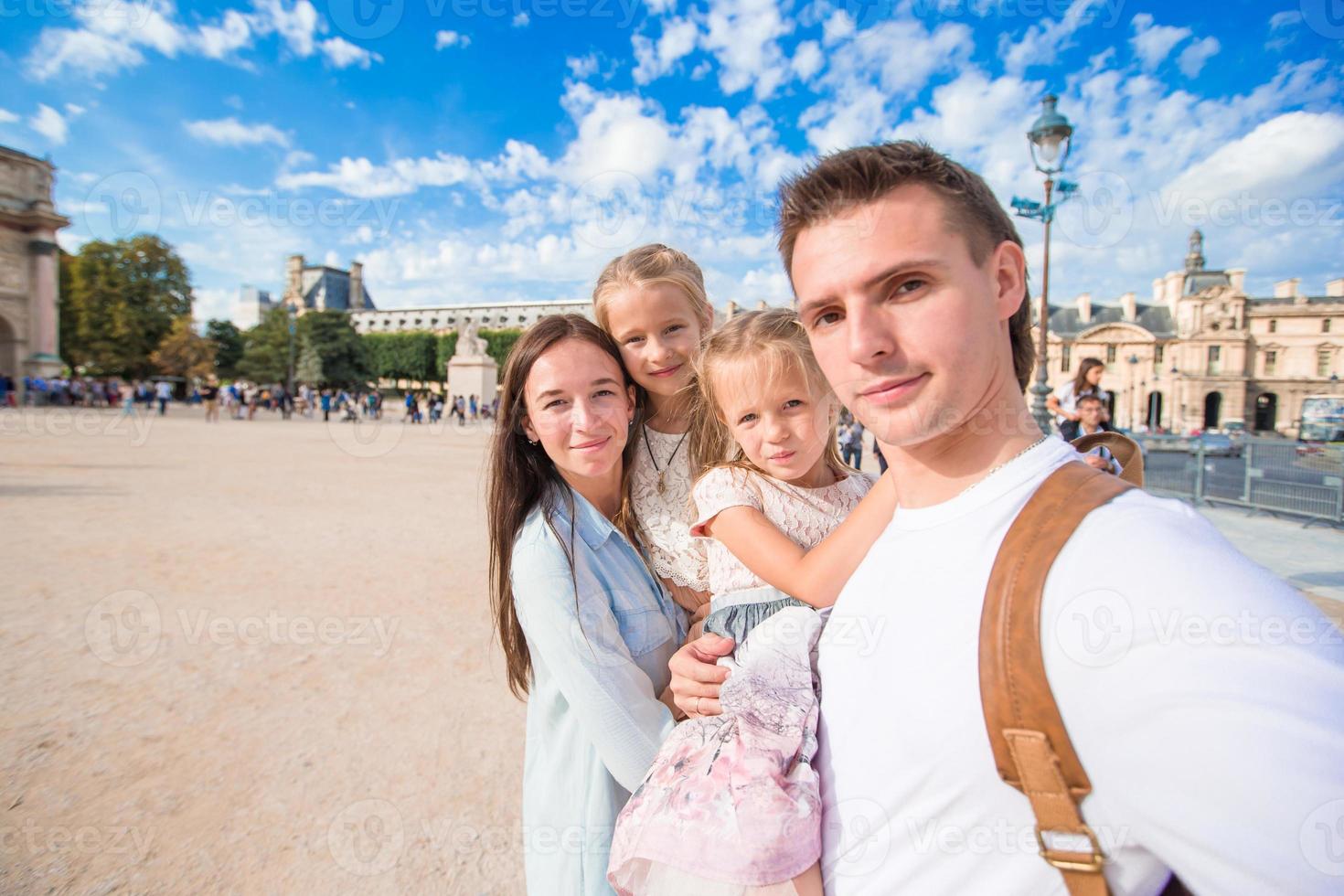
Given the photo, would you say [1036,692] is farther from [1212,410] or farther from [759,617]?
[1212,410]

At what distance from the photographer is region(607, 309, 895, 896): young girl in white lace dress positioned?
115 cm

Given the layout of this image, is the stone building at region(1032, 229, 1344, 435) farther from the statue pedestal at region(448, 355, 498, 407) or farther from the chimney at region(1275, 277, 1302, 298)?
the statue pedestal at region(448, 355, 498, 407)

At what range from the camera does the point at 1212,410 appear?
197 feet

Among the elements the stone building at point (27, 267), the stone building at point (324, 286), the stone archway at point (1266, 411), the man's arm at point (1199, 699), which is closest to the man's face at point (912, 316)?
the man's arm at point (1199, 699)

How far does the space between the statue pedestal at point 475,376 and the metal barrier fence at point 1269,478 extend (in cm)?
2918

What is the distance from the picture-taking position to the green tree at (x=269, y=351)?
63.2 m

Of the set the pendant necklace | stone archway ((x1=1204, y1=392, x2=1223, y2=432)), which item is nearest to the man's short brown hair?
the pendant necklace

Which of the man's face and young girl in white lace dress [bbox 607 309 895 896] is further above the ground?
the man's face

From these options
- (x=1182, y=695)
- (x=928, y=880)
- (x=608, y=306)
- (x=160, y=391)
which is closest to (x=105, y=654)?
(x=608, y=306)

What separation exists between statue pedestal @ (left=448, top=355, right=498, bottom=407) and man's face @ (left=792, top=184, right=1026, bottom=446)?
35.5m

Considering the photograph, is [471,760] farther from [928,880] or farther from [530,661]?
[928,880]

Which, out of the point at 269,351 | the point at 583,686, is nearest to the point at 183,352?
the point at 269,351

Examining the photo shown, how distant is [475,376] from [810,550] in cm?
3566

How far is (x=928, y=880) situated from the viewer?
3.36ft
